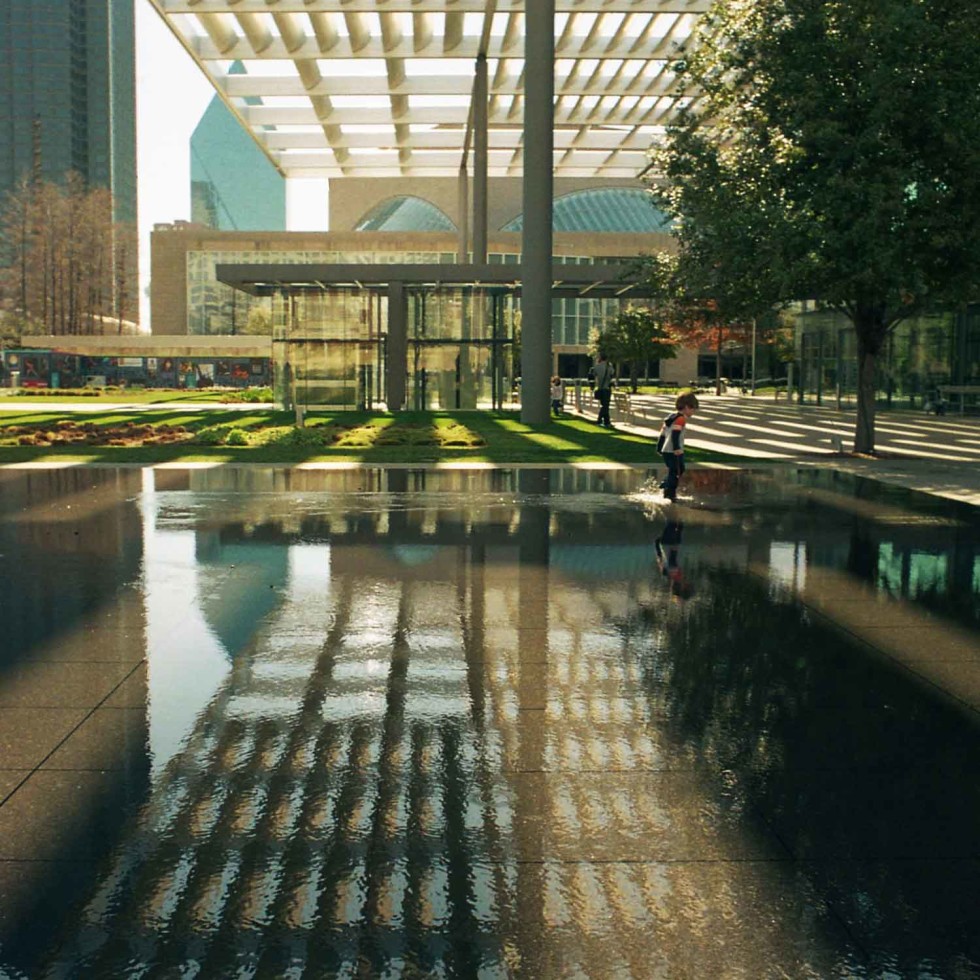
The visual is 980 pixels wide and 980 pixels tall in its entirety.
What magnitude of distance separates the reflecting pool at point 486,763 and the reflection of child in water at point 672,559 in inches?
3.8

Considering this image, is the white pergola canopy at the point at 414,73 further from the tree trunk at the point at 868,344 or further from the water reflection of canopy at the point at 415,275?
the tree trunk at the point at 868,344

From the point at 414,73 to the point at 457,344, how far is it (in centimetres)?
1317

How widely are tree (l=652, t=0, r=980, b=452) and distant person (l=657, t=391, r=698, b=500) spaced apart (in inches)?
245

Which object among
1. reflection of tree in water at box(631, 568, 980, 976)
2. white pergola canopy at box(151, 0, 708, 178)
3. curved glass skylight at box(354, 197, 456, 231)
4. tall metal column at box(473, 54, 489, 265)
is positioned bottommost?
reflection of tree in water at box(631, 568, 980, 976)

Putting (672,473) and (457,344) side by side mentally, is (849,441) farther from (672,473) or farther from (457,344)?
(457,344)

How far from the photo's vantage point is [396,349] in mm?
41344

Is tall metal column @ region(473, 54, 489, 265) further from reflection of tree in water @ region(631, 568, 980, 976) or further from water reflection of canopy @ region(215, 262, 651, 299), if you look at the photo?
reflection of tree in water @ region(631, 568, 980, 976)

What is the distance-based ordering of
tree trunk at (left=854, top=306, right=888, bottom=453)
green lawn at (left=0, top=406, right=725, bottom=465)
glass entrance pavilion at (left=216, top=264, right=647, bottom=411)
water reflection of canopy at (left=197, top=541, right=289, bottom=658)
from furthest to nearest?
glass entrance pavilion at (left=216, top=264, right=647, bottom=411) < tree trunk at (left=854, top=306, right=888, bottom=453) < green lawn at (left=0, top=406, right=725, bottom=465) < water reflection of canopy at (left=197, top=541, right=289, bottom=658)

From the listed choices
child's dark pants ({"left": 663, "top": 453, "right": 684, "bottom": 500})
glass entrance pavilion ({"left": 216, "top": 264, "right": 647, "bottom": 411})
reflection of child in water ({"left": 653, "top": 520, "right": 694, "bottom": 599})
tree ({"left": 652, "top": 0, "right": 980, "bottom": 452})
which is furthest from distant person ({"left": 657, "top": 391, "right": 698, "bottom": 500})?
glass entrance pavilion ({"left": 216, "top": 264, "right": 647, "bottom": 411})

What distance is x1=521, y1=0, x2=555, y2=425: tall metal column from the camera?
103 ft

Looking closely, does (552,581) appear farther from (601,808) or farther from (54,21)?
(54,21)

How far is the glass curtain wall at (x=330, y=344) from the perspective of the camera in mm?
42156

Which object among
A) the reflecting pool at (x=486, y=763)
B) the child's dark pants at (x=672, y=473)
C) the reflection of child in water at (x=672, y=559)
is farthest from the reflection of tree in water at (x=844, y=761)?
the child's dark pants at (x=672, y=473)

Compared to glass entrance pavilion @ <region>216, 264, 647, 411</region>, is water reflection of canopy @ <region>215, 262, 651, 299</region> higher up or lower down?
higher up
